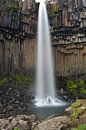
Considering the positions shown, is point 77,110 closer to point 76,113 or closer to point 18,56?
point 76,113

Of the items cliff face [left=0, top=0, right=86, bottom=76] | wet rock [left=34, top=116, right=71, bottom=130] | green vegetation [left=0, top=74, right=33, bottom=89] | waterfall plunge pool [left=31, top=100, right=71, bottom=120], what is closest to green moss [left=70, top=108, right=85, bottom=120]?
wet rock [left=34, top=116, right=71, bottom=130]

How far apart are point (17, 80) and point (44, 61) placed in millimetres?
6124

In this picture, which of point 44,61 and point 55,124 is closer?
point 55,124

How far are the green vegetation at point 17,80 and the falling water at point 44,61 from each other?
2.14 meters

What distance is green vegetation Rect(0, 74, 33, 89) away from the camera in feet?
119

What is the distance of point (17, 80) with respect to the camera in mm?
37656

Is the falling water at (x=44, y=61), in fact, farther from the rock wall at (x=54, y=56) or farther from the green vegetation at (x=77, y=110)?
the green vegetation at (x=77, y=110)

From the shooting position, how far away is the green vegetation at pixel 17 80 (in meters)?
36.4

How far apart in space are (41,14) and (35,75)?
360 inches

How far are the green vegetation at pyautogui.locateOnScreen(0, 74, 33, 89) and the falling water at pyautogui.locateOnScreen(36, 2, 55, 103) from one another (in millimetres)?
2138

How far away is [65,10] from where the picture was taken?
142ft

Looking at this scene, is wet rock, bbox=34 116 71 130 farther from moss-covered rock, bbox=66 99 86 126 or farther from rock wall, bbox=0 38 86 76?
rock wall, bbox=0 38 86 76

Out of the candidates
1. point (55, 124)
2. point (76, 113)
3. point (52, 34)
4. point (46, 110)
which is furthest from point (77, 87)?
point (55, 124)

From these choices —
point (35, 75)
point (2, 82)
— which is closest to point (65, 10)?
point (35, 75)
